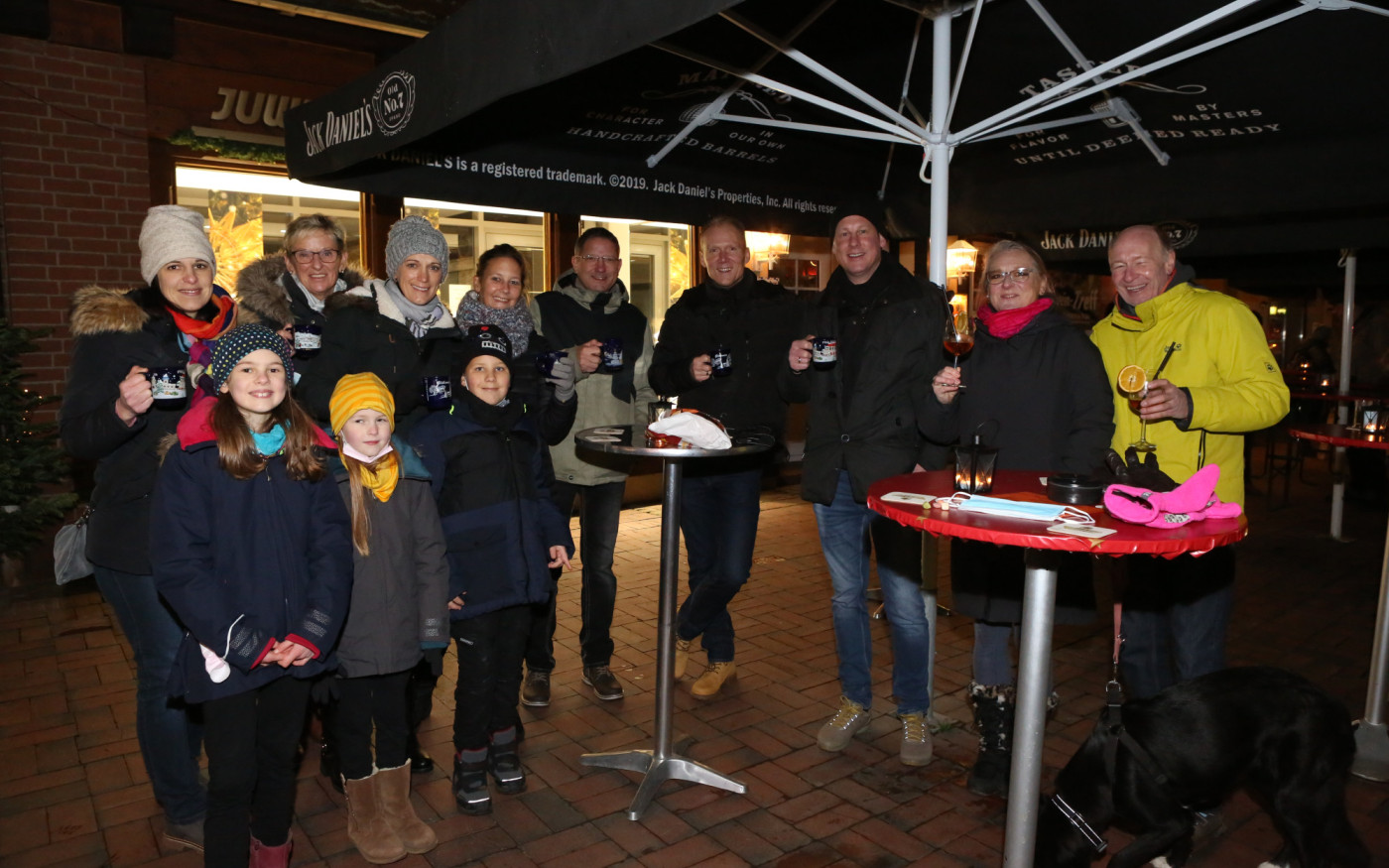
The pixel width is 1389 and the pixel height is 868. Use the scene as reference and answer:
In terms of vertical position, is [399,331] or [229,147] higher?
[229,147]

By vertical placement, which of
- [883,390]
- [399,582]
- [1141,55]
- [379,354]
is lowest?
[399,582]

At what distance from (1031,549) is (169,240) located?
3.15 m

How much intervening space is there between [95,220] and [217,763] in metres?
5.91

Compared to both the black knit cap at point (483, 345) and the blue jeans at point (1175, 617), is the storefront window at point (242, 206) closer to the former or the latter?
the black knit cap at point (483, 345)

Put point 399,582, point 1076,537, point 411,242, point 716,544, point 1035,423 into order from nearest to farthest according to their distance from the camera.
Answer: point 1076,537, point 399,582, point 1035,423, point 411,242, point 716,544

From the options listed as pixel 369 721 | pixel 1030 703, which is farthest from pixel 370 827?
pixel 1030 703

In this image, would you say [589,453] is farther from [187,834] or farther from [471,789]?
[187,834]

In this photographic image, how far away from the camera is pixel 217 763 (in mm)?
2822

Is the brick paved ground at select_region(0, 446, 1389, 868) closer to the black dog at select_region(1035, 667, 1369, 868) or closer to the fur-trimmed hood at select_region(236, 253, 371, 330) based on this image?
the black dog at select_region(1035, 667, 1369, 868)

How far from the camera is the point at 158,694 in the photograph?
10.8 feet

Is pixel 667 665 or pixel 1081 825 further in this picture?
pixel 667 665

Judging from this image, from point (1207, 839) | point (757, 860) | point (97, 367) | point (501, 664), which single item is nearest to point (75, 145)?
point (97, 367)

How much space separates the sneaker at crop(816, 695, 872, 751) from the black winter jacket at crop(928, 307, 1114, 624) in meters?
0.85

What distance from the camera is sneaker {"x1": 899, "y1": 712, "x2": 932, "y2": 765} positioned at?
3964 millimetres
